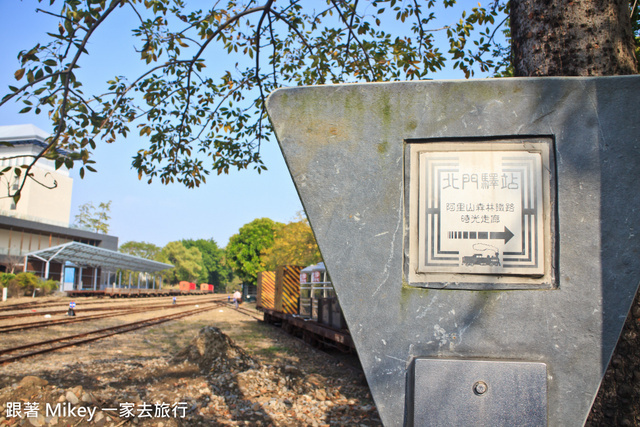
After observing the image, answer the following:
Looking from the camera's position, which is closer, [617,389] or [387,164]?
[387,164]

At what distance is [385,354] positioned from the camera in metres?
1.78

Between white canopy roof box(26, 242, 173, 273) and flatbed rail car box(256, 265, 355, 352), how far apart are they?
54.5 feet

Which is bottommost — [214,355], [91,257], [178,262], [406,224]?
[214,355]

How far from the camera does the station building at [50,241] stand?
34.2 metres

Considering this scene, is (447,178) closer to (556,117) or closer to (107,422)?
(556,117)

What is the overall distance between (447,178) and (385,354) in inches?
28.3

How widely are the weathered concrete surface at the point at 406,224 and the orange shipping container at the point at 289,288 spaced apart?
14.7 metres

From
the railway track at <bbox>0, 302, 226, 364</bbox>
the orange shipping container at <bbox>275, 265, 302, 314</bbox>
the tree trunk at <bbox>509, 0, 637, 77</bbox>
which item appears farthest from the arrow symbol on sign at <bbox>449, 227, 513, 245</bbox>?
the orange shipping container at <bbox>275, 265, 302, 314</bbox>

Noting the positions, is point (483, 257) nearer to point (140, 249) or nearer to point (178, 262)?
point (140, 249)

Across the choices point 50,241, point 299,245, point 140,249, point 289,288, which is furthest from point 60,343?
point 140,249

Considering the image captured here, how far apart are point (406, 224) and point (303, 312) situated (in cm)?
1312

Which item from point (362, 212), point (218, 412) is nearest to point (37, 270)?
point (218, 412)

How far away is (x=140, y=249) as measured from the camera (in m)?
75.5

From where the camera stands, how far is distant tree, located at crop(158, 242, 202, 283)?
272ft
